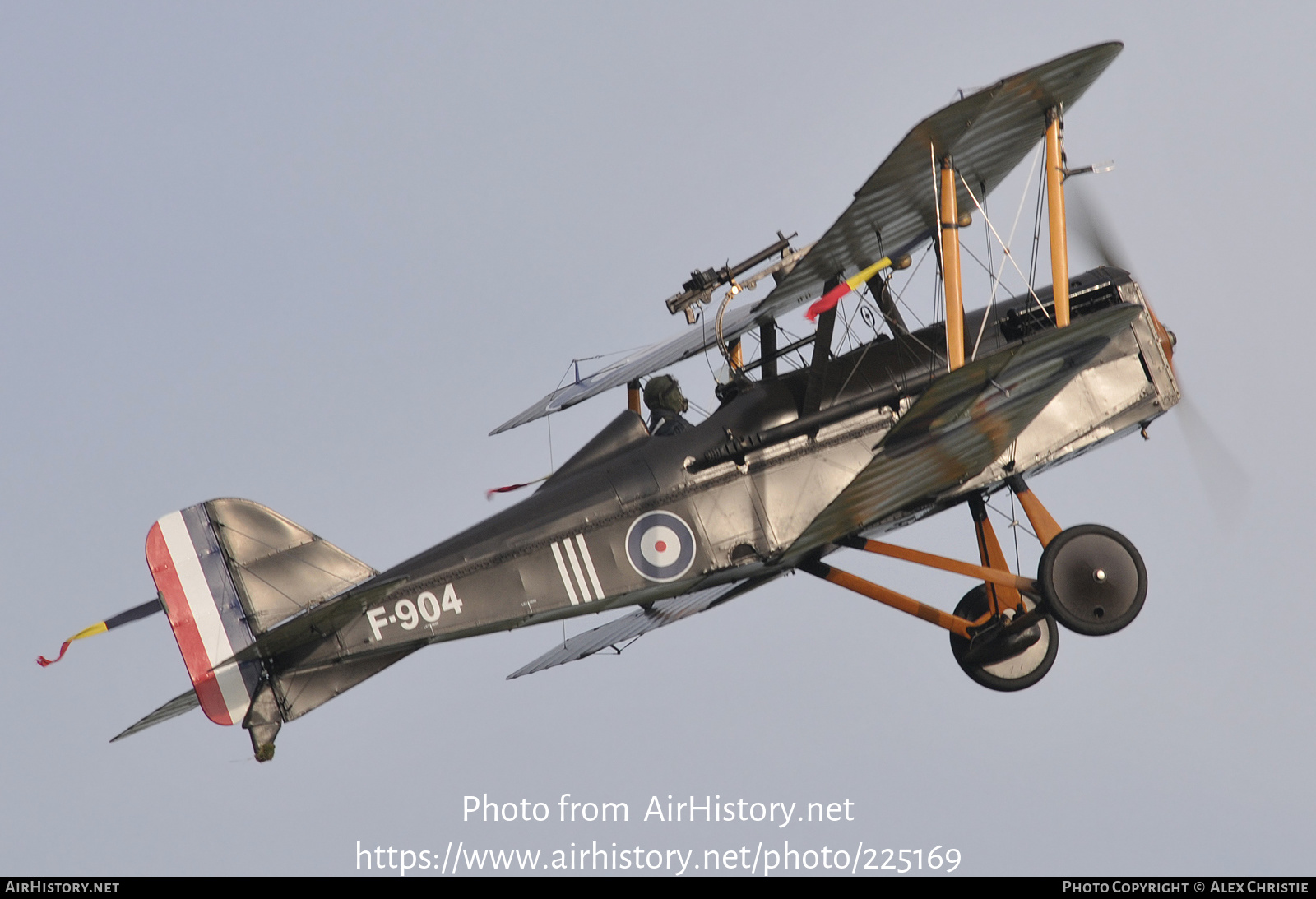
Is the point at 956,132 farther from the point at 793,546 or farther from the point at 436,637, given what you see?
the point at 436,637

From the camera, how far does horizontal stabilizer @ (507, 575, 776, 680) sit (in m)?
11.8

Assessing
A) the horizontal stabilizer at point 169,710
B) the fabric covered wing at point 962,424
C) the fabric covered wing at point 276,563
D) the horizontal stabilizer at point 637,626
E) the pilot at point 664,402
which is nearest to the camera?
the fabric covered wing at point 962,424

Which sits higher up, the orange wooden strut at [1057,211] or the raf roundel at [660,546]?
the orange wooden strut at [1057,211]

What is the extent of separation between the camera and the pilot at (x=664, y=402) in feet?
35.3

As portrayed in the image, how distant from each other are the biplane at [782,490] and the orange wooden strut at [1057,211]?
16 mm

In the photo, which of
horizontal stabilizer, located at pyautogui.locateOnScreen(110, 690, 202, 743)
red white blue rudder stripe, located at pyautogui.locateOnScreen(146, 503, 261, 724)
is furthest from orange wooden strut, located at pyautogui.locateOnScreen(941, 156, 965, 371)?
horizontal stabilizer, located at pyautogui.locateOnScreen(110, 690, 202, 743)

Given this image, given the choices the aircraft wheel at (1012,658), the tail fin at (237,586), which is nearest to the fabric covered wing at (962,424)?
the aircraft wheel at (1012,658)

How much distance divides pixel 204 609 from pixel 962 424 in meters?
5.06

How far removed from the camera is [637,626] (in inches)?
476

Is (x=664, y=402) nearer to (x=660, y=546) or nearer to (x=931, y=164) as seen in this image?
(x=660, y=546)

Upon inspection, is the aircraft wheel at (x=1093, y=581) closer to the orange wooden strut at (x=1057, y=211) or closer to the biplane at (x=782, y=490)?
the biplane at (x=782, y=490)

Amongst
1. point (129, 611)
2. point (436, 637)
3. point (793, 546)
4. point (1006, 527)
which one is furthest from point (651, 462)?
point (129, 611)

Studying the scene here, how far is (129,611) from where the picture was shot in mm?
9914

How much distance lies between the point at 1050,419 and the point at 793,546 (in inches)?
80.2
